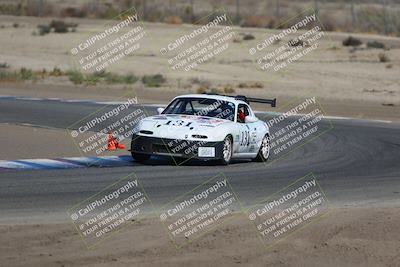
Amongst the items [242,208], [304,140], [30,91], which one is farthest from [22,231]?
[30,91]

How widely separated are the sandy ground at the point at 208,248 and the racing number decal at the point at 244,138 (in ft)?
21.9

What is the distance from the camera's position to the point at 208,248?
11328 millimetres

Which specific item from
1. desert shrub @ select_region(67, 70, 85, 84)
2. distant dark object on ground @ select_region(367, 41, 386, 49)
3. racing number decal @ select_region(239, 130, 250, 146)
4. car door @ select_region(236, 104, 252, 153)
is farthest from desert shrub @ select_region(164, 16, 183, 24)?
racing number decal @ select_region(239, 130, 250, 146)

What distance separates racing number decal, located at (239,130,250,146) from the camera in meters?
19.5

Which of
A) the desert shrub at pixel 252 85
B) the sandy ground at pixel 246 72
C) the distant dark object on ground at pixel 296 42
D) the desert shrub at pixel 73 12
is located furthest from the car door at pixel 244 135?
the desert shrub at pixel 73 12

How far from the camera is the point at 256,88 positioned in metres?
39.3

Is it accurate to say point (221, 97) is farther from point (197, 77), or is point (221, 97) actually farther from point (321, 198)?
point (197, 77)

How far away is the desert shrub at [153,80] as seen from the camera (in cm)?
4025

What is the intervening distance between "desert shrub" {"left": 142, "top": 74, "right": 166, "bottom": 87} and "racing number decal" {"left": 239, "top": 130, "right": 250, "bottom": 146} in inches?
809

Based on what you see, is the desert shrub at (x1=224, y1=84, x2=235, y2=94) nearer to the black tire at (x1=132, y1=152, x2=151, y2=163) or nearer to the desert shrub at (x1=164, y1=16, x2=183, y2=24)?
the black tire at (x1=132, y1=152, x2=151, y2=163)

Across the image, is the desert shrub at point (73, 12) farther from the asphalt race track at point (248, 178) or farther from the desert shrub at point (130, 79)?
the asphalt race track at point (248, 178)

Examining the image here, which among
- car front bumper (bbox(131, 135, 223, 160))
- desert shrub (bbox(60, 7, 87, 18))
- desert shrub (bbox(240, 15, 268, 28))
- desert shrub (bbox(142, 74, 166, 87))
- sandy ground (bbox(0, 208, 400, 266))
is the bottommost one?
desert shrub (bbox(60, 7, 87, 18))

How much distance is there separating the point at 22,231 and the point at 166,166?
6867 mm

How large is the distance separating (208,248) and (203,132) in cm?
726
